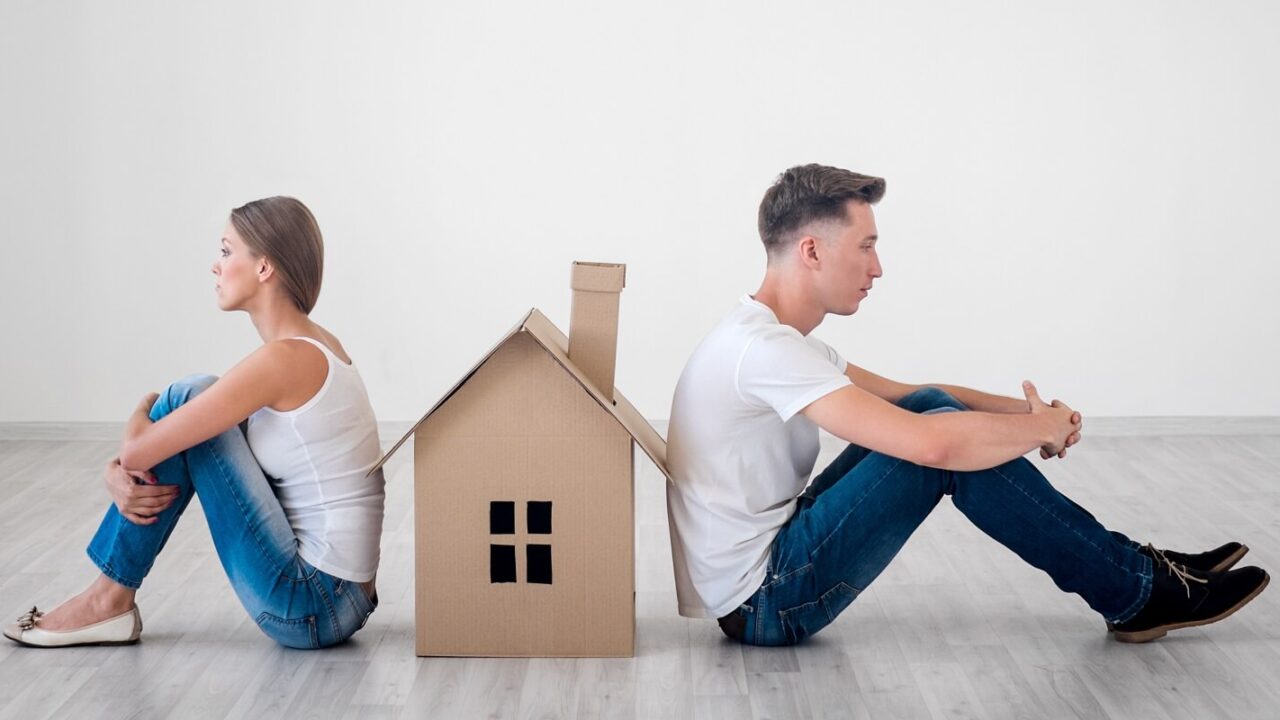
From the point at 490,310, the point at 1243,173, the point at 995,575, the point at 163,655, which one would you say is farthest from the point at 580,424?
the point at 1243,173

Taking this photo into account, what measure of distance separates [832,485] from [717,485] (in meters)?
0.22

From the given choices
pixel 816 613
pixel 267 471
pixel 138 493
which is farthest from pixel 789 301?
pixel 138 493

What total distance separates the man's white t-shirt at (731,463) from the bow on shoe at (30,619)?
1.15 metres

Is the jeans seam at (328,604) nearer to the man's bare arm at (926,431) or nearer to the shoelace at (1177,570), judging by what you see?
the man's bare arm at (926,431)

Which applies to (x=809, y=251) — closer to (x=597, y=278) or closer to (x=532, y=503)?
(x=597, y=278)

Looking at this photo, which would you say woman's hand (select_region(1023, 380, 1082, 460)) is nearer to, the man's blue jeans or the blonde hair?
the man's blue jeans

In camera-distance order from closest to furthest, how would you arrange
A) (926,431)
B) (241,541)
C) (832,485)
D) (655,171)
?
(926,431) < (241,541) < (832,485) < (655,171)

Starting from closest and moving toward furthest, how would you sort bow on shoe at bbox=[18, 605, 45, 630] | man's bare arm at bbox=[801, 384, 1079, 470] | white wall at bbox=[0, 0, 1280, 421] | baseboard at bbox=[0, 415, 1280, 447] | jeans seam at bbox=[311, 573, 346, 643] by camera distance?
man's bare arm at bbox=[801, 384, 1079, 470] → jeans seam at bbox=[311, 573, 346, 643] → bow on shoe at bbox=[18, 605, 45, 630] → white wall at bbox=[0, 0, 1280, 421] → baseboard at bbox=[0, 415, 1280, 447]

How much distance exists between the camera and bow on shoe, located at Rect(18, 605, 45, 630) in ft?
8.20

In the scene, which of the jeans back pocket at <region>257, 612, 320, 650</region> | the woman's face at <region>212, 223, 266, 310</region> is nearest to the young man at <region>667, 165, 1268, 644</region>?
the jeans back pocket at <region>257, 612, 320, 650</region>

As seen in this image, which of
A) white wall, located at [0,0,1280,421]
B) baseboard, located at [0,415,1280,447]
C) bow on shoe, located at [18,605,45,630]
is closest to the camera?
bow on shoe, located at [18,605,45,630]

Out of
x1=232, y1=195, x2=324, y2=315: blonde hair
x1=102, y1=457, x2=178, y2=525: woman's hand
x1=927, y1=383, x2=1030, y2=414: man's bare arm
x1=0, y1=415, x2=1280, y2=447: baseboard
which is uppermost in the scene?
x1=232, y1=195, x2=324, y2=315: blonde hair

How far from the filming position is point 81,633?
2.48 meters

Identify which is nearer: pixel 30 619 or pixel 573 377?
pixel 573 377
